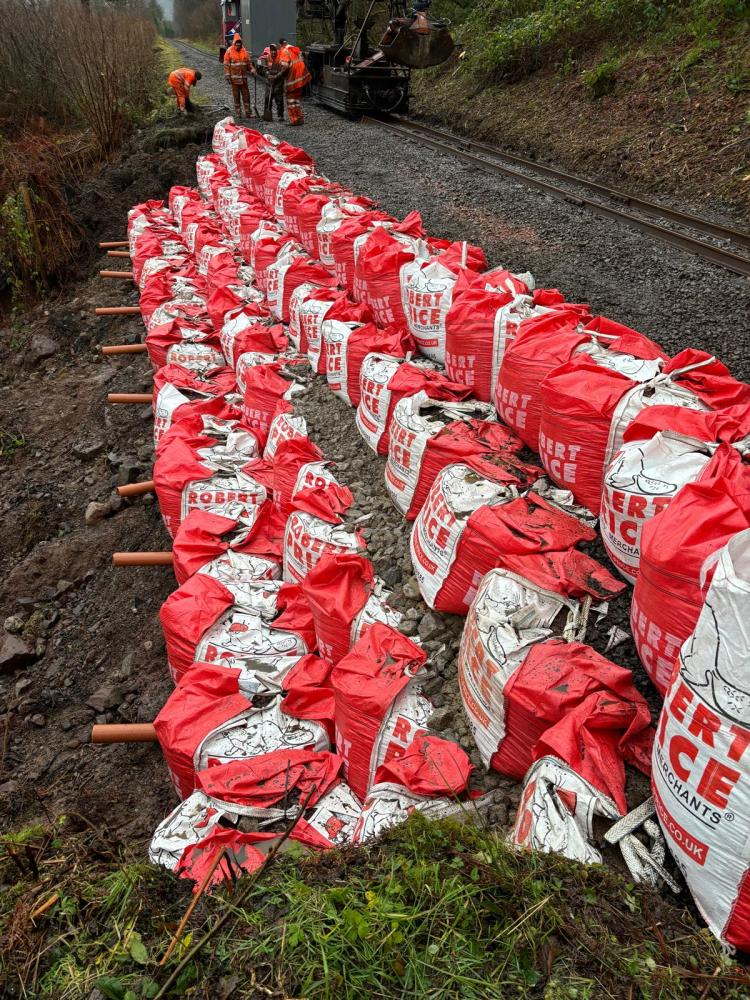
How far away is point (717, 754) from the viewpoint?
5.36 feet

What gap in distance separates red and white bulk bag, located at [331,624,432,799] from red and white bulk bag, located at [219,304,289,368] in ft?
10.9

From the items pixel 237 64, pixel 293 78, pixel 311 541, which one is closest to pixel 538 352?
pixel 311 541

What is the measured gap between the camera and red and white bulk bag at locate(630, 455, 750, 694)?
2.03 metres

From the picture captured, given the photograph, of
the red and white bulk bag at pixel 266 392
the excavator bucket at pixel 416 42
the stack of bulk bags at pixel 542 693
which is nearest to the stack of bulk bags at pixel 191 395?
the red and white bulk bag at pixel 266 392

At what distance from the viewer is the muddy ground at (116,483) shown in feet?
11.0

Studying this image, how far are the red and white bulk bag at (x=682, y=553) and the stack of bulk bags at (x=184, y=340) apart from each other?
439 cm

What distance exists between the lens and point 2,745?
3.80m

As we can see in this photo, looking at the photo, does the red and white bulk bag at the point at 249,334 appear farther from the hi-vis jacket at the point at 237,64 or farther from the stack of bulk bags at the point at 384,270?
the hi-vis jacket at the point at 237,64

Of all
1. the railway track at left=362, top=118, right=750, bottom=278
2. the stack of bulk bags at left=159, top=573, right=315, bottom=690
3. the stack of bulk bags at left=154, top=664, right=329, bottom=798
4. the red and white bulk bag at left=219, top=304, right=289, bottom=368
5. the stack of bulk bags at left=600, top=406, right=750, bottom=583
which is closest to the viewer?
the stack of bulk bags at left=600, top=406, right=750, bottom=583

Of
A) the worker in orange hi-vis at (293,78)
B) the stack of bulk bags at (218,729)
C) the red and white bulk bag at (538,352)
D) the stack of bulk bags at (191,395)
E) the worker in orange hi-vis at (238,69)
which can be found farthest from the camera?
the worker in orange hi-vis at (238,69)

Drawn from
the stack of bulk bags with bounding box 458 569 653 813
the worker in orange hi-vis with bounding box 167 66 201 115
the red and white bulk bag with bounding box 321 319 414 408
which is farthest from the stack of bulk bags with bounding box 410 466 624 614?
the worker in orange hi-vis with bounding box 167 66 201 115

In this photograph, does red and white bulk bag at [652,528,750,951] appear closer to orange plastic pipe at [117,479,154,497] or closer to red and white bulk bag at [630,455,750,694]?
red and white bulk bag at [630,455,750,694]

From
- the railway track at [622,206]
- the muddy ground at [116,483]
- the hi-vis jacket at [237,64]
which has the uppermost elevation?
the hi-vis jacket at [237,64]

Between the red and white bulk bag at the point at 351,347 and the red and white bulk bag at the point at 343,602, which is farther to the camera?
the red and white bulk bag at the point at 351,347
